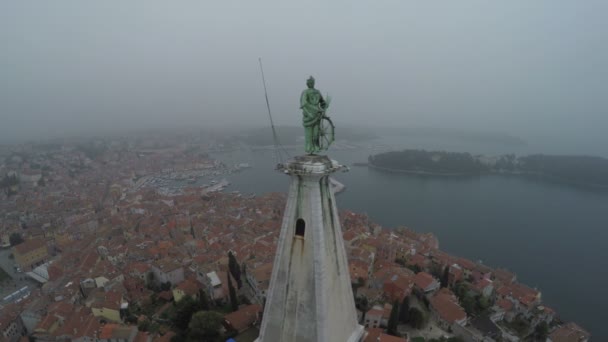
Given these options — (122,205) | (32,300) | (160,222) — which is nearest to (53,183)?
(122,205)

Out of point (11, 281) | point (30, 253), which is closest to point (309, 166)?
point (11, 281)

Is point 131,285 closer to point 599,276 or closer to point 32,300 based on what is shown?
point 32,300

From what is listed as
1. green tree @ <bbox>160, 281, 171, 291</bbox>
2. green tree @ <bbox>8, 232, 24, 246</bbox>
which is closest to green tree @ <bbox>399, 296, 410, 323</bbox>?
green tree @ <bbox>160, 281, 171, 291</bbox>

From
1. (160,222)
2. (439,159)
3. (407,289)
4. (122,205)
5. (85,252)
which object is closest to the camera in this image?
(407,289)

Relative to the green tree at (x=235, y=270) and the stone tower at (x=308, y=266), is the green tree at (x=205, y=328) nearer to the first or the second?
the green tree at (x=235, y=270)

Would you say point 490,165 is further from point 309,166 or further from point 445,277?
point 309,166

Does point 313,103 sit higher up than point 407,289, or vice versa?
point 313,103

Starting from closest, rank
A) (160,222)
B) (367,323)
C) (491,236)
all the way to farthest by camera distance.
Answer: (367,323)
(160,222)
(491,236)
